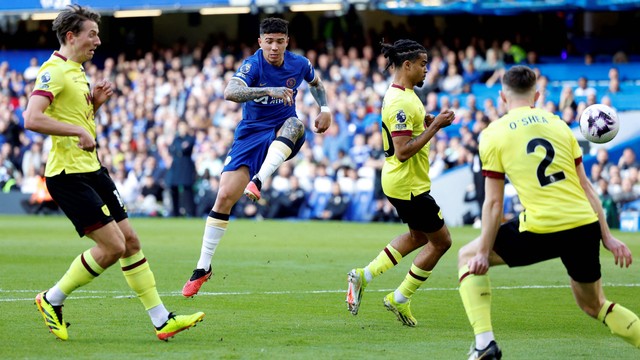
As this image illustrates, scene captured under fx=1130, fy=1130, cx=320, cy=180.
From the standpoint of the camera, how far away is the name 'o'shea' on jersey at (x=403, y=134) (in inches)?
376

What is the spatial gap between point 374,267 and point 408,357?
2511 mm

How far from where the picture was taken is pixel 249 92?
35.2 feet

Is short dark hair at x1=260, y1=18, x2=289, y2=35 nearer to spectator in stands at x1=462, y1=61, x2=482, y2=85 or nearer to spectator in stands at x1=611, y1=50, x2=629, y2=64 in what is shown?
spectator in stands at x1=462, y1=61, x2=482, y2=85

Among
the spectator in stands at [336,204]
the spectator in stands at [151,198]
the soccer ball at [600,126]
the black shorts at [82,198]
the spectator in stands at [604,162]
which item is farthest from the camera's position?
the spectator in stands at [151,198]

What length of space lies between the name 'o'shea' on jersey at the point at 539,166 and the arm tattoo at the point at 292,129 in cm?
459

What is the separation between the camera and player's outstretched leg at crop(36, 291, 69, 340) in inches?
327

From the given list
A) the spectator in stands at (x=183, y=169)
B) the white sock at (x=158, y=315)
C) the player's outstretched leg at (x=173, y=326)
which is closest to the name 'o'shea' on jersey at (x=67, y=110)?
the white sock at (x=158, y=315)

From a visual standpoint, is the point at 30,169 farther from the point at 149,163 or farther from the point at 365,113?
the point at 365,113

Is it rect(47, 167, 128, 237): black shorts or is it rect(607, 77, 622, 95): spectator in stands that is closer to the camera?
rect(47, 167, 128, 237): black shorts

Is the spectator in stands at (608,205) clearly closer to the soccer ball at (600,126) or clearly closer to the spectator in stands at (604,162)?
the spectator in stands at (604,162)

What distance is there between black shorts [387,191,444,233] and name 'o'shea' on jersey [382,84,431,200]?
0.05 meters

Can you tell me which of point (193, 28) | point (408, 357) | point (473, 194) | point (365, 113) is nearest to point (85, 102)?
point (408, 357)

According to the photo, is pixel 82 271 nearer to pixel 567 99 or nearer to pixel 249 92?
pixel 249 92

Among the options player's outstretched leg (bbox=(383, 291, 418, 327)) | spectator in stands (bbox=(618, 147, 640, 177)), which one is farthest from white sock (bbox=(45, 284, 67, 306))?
spectator in stands (bbox=(618, 147, 640, 177))
